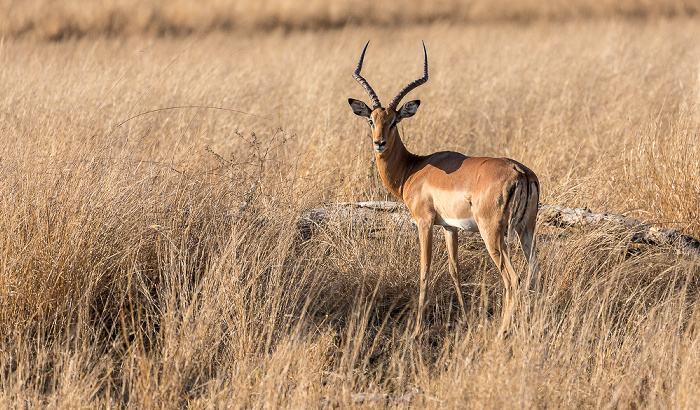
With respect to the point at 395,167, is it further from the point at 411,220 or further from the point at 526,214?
the point at 526,214

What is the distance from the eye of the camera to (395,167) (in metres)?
5.36

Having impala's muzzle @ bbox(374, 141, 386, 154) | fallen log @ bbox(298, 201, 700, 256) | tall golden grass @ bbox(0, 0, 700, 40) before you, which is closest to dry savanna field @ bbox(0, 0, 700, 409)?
fallen log @ bbox(298, 201, 700, 256)

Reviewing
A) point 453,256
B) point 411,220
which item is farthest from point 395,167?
point 453,256

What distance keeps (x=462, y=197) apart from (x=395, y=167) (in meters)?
0.83

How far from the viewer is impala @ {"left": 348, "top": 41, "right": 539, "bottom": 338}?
444 centimetres

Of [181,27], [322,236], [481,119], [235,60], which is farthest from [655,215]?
[181,27]

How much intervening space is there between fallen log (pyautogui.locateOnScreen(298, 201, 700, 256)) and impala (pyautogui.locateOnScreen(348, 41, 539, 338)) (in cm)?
29

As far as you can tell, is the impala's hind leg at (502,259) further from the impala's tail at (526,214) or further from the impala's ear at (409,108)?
the impala's ear at (409,108)

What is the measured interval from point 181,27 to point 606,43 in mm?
11057

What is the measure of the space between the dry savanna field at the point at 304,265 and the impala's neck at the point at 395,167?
1.32 ft

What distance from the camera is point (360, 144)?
737 cm

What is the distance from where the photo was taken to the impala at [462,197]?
4438mm

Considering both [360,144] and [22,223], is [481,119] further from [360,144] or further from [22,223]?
[22,223]

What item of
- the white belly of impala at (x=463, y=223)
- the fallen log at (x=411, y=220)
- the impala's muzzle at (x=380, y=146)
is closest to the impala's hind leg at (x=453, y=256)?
the white belly of impala at (x=463, y=223)
